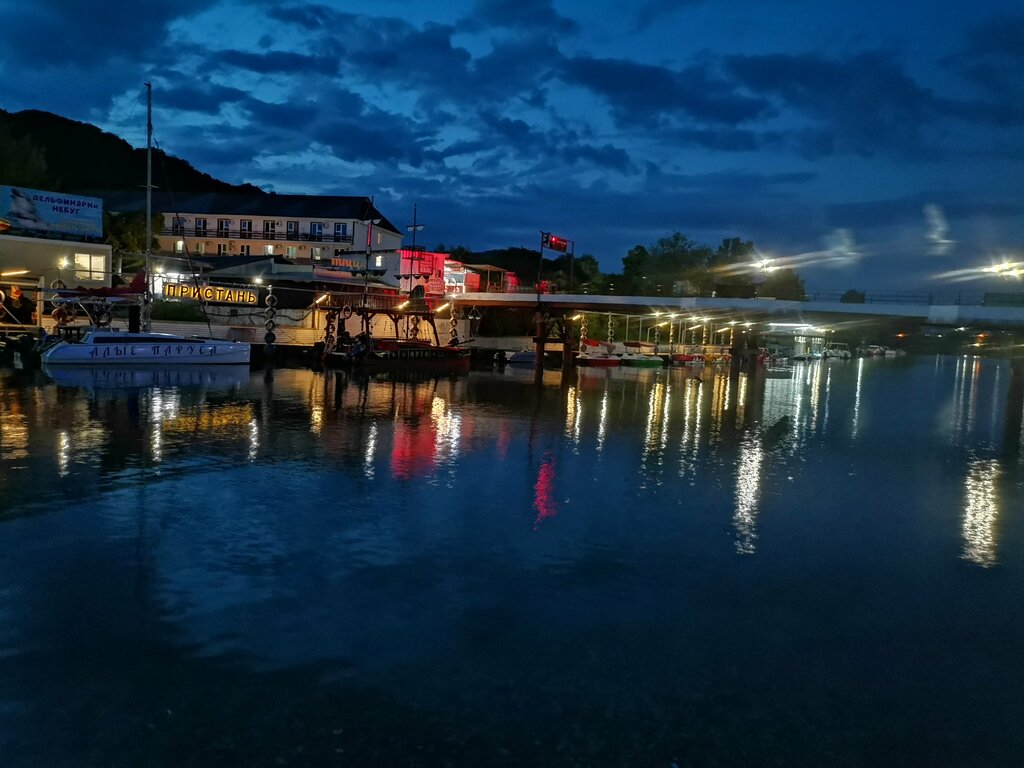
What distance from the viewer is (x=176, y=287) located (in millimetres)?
49625

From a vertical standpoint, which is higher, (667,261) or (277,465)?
(667,261)

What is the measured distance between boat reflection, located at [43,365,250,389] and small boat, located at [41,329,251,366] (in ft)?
1.16

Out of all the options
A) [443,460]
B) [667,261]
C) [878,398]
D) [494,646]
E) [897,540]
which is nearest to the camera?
[494,646]

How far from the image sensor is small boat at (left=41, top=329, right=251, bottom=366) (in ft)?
121

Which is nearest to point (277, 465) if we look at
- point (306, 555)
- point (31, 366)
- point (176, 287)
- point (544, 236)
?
point (306, 555)

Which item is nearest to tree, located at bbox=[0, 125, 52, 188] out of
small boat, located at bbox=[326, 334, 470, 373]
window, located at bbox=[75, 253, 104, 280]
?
window, located at bbox=[75, 253, 104, 280]

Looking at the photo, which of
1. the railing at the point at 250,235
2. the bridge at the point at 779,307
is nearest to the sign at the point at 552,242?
the bridge at the point at 779,307

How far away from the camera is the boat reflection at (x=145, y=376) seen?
3161 cm

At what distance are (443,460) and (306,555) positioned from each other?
7.82m

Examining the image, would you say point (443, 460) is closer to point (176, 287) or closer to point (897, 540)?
point (897, 540)

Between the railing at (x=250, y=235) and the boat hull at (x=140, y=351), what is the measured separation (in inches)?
2006

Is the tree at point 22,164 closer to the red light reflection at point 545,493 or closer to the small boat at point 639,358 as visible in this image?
the small boat at point 639,358

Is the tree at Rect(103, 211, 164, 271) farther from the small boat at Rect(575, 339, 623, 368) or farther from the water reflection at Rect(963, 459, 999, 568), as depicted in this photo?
the water reflection at Rect(963, 459, 999, 568)

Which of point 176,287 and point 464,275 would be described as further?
point 464,275
